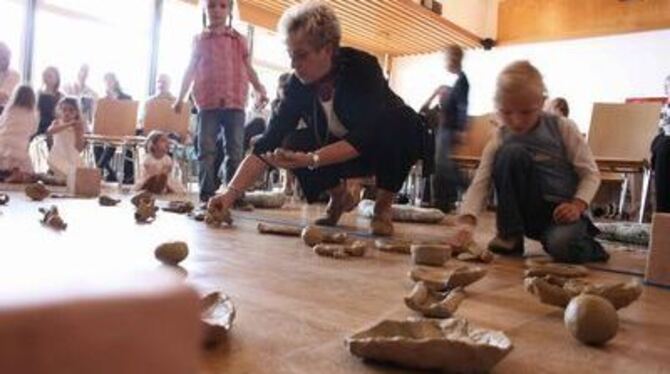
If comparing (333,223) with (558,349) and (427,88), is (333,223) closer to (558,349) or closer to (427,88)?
(558,349)

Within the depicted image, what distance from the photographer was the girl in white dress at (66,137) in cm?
424

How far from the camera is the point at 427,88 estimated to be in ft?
33.8

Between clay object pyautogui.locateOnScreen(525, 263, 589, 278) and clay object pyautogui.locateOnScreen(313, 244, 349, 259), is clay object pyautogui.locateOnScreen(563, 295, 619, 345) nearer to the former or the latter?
clay object pyautogui.locateOnScreen(525, 263, 589, 278)

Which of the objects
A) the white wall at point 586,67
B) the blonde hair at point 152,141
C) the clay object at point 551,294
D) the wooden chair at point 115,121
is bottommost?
the clay object at point 551,294

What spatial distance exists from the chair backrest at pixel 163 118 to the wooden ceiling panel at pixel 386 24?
8.56 feet

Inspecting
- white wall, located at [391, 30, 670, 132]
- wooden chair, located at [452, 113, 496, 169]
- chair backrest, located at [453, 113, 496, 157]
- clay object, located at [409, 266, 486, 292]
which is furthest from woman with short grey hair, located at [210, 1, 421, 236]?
white wall, located at [391, 30, 670, 132]

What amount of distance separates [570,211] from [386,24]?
7.33 m

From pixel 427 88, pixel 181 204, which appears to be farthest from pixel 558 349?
pixel 427 88

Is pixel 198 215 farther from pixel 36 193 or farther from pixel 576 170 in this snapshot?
pixel 576 170

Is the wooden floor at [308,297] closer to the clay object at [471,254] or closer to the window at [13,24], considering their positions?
the clay object at [471,254]

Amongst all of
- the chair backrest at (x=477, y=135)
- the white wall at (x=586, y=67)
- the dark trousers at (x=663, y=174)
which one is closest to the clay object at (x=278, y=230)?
the dark trousers at (x=663, y=174)

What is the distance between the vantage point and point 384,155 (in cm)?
217

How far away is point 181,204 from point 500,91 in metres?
1.38

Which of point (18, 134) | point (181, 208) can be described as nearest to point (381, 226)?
point (181, 208)
